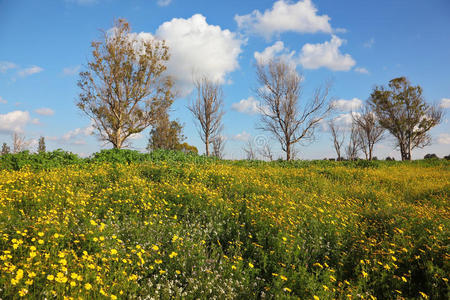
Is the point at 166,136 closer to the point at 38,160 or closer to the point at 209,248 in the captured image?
the point at 38,160

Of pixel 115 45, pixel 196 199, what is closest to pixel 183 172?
pixel 196 199

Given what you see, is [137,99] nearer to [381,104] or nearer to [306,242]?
[306,242]

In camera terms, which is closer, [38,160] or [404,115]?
[38,160]

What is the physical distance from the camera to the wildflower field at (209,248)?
2.94 m

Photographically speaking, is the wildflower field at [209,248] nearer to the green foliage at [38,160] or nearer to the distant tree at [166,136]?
the green foliage at [38,160]

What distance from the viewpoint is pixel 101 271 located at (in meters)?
3.06

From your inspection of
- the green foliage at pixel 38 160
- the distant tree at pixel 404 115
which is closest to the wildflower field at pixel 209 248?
the green foliage at pixel 38 160

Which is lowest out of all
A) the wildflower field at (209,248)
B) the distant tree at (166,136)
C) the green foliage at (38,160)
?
the wildflower field at (209,248)

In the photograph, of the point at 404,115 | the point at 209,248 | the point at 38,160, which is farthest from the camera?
the point at 404,115

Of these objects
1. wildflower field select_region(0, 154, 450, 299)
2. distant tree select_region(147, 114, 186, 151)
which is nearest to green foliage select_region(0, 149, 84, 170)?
wildflower field select_region(0, 154, 450, 299)

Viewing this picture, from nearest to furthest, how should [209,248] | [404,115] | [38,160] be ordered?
[209,248] < [38,160] < [404,115]

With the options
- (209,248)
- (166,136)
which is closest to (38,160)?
(209,248)

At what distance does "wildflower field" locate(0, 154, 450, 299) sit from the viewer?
9.64 ft

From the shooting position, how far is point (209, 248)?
448 cm
